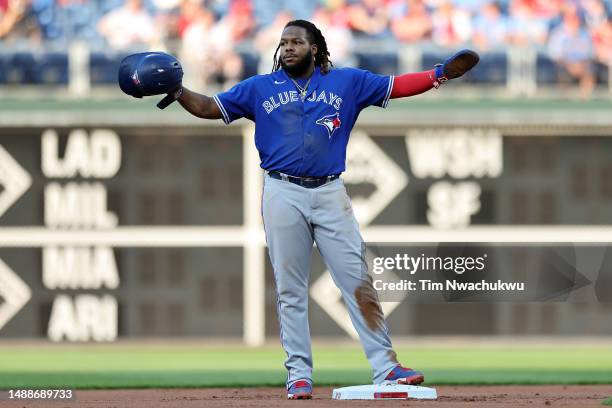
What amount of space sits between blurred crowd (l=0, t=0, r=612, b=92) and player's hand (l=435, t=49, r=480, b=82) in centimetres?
908

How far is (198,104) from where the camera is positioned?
7.38 meters

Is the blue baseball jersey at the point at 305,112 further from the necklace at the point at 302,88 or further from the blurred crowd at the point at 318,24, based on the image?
the blurred crowd at the point at 318,24

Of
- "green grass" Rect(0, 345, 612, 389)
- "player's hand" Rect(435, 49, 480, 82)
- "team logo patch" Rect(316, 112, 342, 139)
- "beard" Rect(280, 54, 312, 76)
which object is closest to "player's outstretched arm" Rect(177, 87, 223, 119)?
"beard" Rect(280, 54, 312, 76)

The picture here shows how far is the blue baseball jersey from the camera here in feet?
23.7

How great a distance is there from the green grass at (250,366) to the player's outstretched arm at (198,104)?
10.5 feet

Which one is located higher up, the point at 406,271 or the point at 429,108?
the point at 429,108

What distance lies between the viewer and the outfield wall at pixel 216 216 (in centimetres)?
1563

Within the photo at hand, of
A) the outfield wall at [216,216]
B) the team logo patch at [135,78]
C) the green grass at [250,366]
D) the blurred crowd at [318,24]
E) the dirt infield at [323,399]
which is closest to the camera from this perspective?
the dirt infield at [323,399]

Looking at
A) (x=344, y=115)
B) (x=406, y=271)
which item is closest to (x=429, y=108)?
(x=406, y=271)

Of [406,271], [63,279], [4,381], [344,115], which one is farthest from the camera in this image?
[63,279]

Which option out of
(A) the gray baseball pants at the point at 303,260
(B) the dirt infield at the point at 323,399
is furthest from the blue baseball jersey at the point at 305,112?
(B) the dirt infield at the point at 323,399

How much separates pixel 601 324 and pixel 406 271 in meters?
7.75

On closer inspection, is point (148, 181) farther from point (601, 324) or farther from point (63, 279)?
point (601, 324)

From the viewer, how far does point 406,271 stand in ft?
27.9
